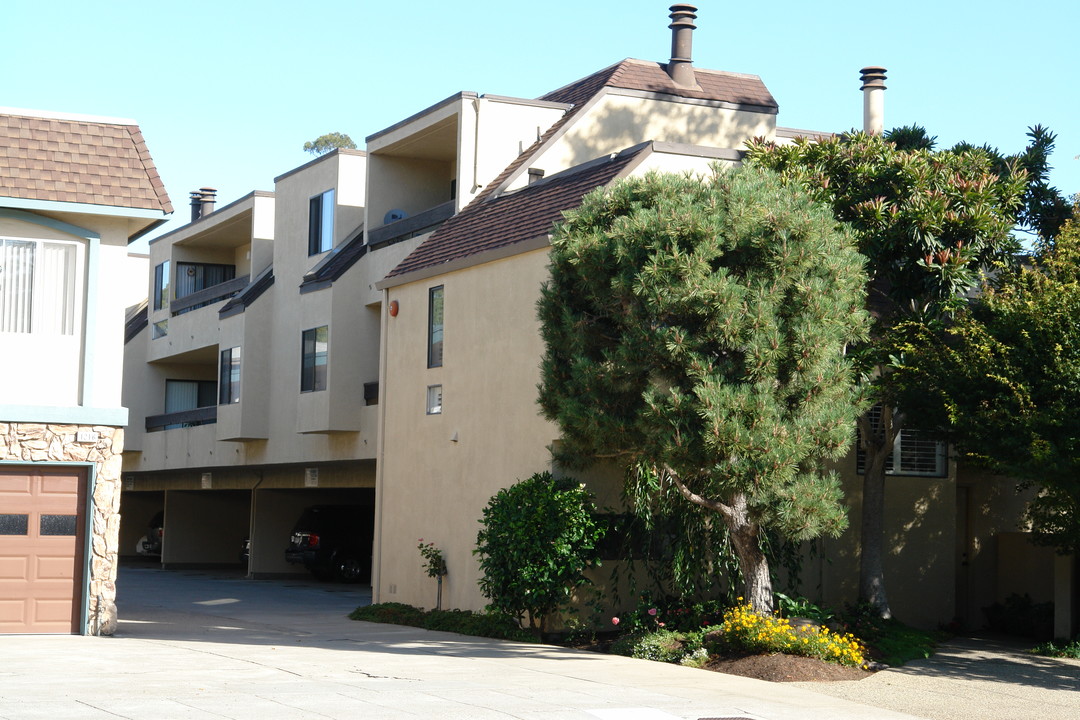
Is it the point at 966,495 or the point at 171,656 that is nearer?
the point at 171,656

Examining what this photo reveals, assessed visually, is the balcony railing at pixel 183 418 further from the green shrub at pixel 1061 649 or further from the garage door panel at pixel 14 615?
the green shrub at pixel 1061 649

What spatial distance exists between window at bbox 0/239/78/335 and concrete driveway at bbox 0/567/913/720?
4.15 m

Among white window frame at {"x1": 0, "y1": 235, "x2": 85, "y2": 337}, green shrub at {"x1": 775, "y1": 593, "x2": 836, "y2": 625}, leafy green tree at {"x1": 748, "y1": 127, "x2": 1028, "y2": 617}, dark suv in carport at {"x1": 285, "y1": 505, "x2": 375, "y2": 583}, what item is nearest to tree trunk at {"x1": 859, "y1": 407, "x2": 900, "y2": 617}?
leafy green tree at {"x1": 748, "y1": 127, "x2": 1028, "y2": 617}

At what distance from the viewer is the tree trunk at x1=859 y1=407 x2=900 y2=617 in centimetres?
1767

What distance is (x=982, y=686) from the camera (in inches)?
551

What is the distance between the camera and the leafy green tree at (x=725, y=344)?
46.3 feet

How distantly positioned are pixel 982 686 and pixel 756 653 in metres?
2.44

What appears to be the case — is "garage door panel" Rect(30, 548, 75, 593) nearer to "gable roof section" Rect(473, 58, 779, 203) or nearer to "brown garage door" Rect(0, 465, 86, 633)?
"brown garage door" Rect(0, 465, 86, 633)

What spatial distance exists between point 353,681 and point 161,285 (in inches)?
1103

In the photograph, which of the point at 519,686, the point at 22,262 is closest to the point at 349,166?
the point at 22,262

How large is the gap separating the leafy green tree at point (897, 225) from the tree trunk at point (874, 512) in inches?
0.5

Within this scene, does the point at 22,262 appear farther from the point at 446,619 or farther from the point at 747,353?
the point at 747,353

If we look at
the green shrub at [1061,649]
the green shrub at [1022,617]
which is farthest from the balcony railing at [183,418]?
the green shrub at [1061,649]

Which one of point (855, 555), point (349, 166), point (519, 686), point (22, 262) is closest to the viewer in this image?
point (519, 686)
